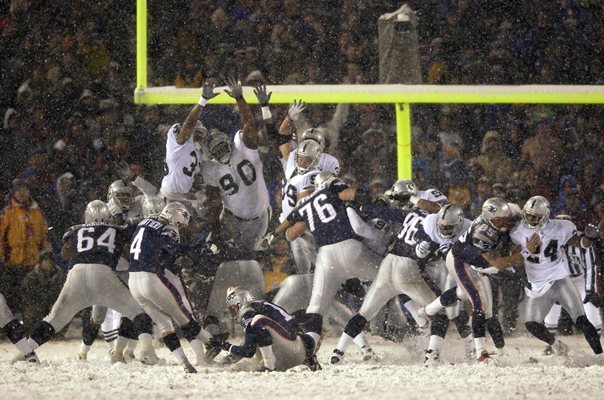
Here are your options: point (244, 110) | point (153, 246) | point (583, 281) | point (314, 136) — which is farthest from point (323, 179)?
point (583, 281)

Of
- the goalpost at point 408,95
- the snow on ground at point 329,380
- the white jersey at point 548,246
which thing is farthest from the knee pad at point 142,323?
the white jersey at point 548,246

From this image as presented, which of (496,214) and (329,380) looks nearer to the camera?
(329,380)

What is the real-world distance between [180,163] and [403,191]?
6.25 feet

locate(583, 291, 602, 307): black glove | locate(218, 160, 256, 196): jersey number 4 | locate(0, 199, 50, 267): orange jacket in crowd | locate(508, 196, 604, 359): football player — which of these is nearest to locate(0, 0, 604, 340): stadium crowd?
locate(0, 199, 50, 267): orange jacket in crowd

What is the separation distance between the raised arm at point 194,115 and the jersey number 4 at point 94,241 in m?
1.12

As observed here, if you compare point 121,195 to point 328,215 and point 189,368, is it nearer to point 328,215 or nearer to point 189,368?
point 328,215

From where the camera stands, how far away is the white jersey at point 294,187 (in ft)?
35.7

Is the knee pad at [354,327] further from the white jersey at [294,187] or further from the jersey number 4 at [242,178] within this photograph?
the jersey number 4 at [242,178]

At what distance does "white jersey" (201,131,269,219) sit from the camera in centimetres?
1088

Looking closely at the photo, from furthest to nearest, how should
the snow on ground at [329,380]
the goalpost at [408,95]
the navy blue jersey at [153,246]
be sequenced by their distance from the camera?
the goalpost at [408,95] → the navy blue jersey at [153,246] → the snow on ground at [329,380]

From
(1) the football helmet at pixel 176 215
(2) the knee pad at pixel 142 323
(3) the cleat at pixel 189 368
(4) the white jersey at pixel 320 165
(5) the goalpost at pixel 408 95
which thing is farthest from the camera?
(5) the goalpost at pixel 408 95

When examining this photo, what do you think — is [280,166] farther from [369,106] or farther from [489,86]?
[489,86]

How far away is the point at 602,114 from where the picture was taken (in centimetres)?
1322

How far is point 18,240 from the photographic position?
12.1 meters
